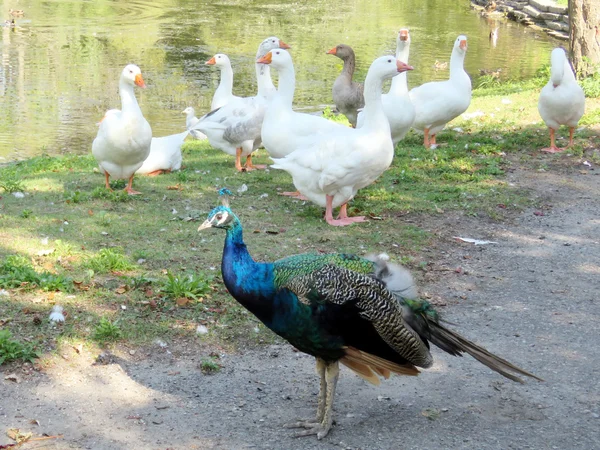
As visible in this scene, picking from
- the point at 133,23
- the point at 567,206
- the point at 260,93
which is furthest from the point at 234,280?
the point at 133,23

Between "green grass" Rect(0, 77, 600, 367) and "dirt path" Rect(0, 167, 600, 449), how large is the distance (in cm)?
41

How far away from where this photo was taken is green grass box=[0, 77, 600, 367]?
5.74 meters

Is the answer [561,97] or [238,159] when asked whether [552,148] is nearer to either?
[561,97]

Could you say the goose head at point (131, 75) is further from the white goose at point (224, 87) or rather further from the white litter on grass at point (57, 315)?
Result: the white litter on grass at point (57, 315)

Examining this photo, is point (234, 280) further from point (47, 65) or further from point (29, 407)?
point (47, 65)

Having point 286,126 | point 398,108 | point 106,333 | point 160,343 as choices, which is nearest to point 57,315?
point 106,333

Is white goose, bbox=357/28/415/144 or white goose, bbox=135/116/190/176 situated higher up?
white goose, bbox=357/28/415/144

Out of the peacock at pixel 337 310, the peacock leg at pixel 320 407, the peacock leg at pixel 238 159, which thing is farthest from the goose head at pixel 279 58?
the peacock leg at pixel 320 407

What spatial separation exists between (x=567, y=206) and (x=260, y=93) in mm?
4567

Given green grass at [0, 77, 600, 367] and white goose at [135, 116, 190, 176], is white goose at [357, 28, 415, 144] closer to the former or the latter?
green grass at [0, 77, 600, 367]

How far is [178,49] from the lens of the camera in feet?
68.0

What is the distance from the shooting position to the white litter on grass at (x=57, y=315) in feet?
18.1

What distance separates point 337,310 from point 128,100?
5.24 meters

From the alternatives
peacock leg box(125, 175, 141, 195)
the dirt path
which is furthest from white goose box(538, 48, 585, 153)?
peacock leg box(125, 175, 141, 195)
